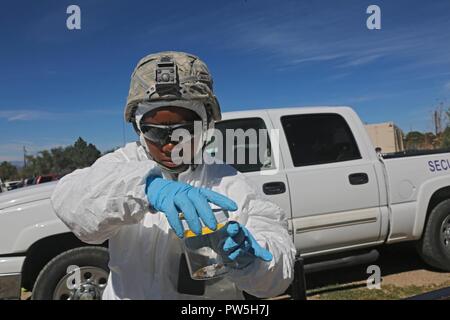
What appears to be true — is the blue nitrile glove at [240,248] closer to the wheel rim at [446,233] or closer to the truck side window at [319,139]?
the truck side window at [319,139]

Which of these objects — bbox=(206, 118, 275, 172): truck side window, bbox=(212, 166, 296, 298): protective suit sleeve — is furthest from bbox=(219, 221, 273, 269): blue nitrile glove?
bbox=(206, 118, 275, 172): truck side window

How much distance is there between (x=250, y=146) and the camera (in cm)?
417

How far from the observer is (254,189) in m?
1.41

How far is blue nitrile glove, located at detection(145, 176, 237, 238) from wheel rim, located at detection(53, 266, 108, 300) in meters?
2.51

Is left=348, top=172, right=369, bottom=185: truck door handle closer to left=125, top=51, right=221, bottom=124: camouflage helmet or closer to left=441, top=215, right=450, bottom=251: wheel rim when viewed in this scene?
left=441, top=215, right=450, bottom=251: wheel rim

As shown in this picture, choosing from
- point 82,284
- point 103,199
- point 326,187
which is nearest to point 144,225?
point 103,199

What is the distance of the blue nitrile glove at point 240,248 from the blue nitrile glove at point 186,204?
5cm

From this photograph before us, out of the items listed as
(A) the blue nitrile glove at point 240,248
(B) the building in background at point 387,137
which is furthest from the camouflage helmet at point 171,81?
(B) the building in background at point 387,137

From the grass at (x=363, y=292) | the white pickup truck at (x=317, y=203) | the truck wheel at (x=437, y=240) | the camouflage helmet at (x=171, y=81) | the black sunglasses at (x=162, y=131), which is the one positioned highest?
the camouflage helmet at (x=171, y=81)

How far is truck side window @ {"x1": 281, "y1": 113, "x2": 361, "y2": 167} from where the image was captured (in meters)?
4.24

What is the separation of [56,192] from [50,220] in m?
2.42

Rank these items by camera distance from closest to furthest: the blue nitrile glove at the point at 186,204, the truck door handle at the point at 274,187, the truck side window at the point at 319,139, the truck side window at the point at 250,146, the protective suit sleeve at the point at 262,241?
the blue nitrile glove at the point at 186,204, the protective suit sleeve at the point at 262,241, the truck door handle at the point at 274,187, the truck side window at the point at 250,146, the truck side window at the point at 319,139

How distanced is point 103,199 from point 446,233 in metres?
4.70

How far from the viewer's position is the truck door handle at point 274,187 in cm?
390
